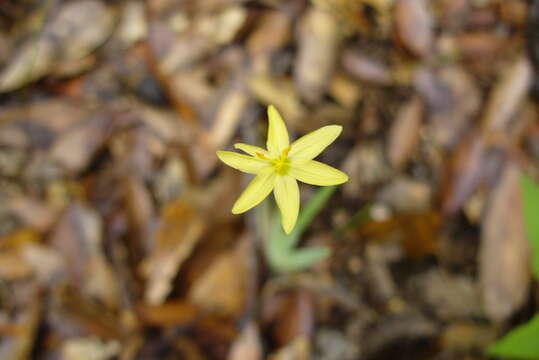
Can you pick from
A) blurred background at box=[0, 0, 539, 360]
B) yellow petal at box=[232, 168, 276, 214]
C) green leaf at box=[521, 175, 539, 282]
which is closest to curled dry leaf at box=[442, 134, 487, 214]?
blurred background at box=[0, 0, 539, 360]

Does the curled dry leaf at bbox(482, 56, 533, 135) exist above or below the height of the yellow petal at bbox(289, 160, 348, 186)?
above

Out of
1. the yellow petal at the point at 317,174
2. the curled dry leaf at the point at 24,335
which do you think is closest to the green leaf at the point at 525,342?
the yellow petal at the point at 317,174

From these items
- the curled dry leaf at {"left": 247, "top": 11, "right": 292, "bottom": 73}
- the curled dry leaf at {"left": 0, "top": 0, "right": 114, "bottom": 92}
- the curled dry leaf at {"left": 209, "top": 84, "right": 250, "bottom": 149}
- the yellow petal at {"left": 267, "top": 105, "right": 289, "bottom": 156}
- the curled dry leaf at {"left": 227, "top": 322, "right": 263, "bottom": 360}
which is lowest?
the curled dry leaf at {"left": 227, "top": 322, "right": 263, "bottom": 360}

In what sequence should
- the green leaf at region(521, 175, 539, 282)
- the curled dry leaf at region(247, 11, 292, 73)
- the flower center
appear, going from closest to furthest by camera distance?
the flower center < the green leaf at region(521, 175, 539, 282) < the curled dry leaf at region(247, 11, 292, 73)

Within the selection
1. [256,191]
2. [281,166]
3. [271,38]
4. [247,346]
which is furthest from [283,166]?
[271,38]

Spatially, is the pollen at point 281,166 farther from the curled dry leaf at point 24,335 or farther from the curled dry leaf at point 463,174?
the curled dry leaf at point 24,335

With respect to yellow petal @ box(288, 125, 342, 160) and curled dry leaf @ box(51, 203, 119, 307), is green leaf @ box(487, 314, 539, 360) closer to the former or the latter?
yellow petal @ box(288, 125, 342, 160)

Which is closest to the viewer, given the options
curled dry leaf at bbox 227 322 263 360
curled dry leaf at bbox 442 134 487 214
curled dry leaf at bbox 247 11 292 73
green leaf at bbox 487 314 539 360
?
green leaf at bbox 487 314 539 360
